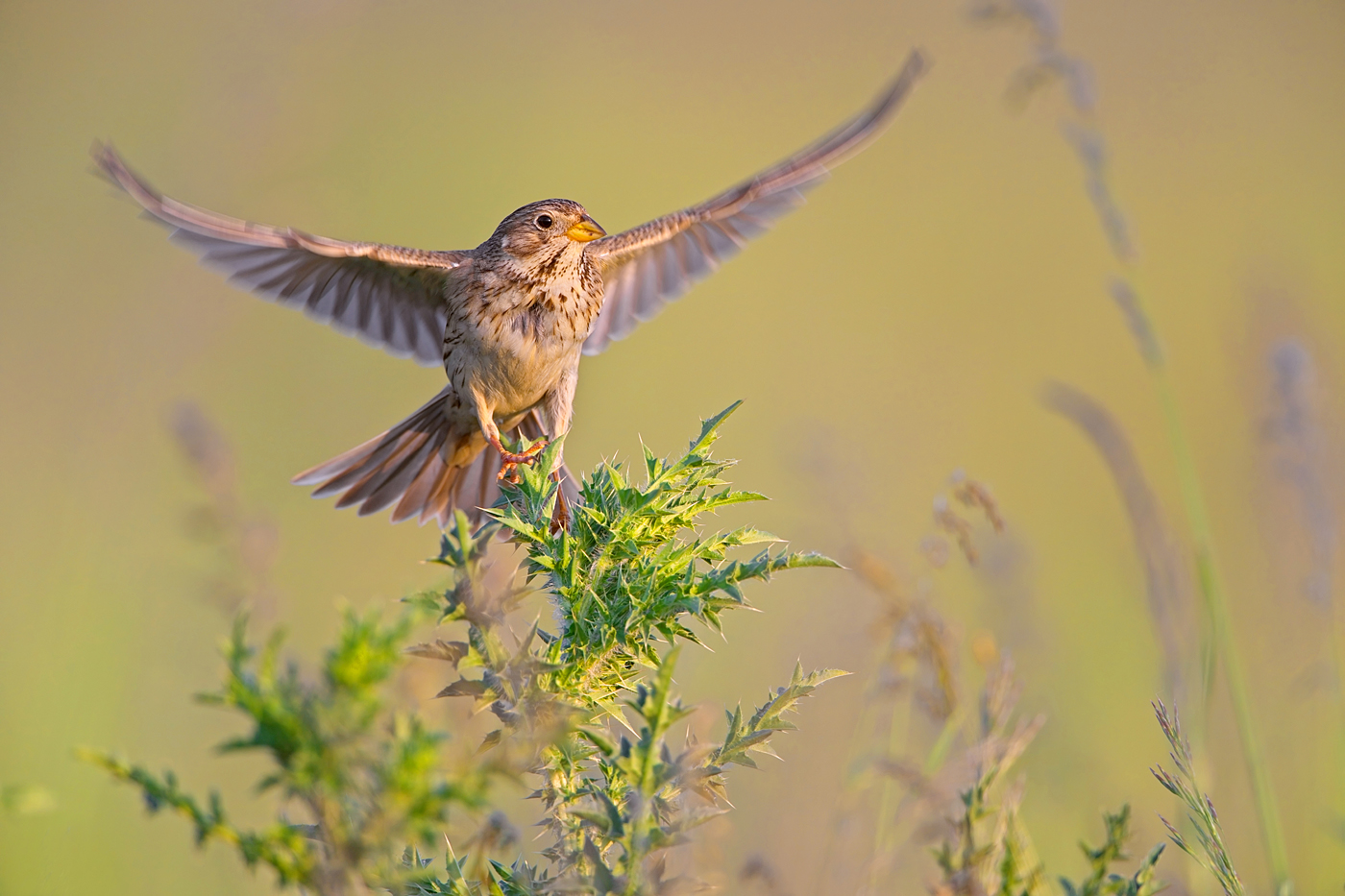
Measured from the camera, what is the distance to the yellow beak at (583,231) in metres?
4.73

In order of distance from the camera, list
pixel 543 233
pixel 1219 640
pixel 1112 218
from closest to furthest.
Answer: pixel 1219 640 < pixel 1112 218 < pixel 543 233

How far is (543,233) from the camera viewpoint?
4.69 m

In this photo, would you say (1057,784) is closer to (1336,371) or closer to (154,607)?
(1336,371)

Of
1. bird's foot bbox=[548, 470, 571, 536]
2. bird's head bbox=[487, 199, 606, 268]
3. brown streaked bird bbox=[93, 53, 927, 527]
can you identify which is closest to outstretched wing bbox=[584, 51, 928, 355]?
brown streaked bird bbox=[93, 53, 927, 527]

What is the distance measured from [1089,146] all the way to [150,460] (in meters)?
5.72

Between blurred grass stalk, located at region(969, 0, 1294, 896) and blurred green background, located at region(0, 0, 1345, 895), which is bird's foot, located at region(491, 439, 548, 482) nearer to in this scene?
blurred green background, located at region(0, 0, 1345, 895)

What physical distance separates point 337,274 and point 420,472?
953 mm

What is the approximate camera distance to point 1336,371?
503cm

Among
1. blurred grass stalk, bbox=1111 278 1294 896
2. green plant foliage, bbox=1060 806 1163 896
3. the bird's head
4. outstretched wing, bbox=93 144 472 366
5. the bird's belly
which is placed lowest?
green plant foliage, bbox=1060 806 1163 896

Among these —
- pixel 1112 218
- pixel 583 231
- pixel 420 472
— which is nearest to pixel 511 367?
pixel 420 472

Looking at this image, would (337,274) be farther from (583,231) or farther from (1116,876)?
(1116,876)

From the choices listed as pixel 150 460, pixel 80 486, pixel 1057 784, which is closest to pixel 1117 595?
pixel 1057 784

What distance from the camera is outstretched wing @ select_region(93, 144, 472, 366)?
13.2 feet

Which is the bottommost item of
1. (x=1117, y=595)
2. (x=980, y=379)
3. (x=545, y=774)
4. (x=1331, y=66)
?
(x=545, y=774)
